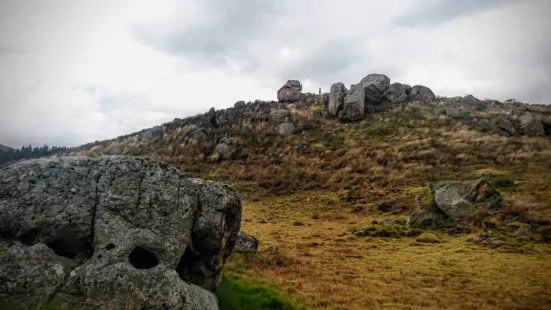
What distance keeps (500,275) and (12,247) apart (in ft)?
71.1

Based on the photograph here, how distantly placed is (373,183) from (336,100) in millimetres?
33058

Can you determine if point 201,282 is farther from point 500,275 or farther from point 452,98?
point 452,98

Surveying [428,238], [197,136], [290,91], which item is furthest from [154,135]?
[428,238]

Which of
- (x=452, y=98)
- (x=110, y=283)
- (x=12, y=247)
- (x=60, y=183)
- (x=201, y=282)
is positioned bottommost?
(x=201, y=282)

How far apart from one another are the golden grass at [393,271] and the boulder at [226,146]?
28.5m

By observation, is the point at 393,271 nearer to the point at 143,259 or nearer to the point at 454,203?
the point at 454,203

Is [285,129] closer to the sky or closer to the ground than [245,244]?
closer to the sky

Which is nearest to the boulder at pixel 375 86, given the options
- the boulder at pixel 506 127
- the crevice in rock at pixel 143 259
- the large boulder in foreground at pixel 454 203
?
the boulder at pixel 506 127

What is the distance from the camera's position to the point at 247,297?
14352mm

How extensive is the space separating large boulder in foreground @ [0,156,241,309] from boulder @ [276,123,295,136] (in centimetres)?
5818

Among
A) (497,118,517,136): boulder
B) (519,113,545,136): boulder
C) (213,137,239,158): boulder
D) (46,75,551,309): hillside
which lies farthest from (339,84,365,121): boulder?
(519,113,545,136): boulder

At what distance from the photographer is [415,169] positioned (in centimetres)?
4919

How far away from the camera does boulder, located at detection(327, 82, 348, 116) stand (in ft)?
251

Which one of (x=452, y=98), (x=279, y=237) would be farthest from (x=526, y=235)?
(x=452, y=98)
